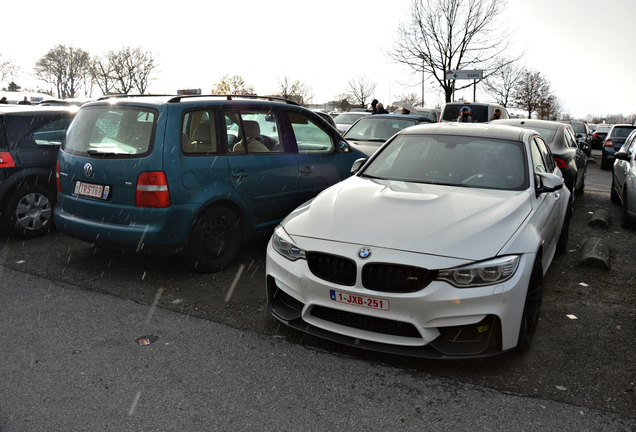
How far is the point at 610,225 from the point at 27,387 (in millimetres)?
8012

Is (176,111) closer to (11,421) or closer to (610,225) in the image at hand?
(11,421)

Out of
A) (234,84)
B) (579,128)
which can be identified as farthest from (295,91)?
(579,128)

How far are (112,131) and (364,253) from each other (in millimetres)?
3066

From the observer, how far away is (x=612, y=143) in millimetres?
18391

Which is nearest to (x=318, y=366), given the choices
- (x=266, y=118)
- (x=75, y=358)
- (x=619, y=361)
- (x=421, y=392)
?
(x=421, y=392)

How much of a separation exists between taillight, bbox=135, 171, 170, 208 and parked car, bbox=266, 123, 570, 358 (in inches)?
53.8

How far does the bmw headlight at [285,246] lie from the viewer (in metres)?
3.71

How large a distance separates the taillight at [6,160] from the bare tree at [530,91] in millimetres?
64560

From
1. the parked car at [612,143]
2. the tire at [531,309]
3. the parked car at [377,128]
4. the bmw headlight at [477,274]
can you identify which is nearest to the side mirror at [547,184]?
the tire at [531,309]

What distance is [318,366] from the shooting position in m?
3.52

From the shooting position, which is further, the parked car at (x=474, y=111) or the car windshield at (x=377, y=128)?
the parked car at (x=474, y=111)

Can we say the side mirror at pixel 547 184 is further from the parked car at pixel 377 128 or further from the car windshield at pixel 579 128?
the car windshield at pixel 579 128

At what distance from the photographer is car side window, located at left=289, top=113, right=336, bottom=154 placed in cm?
624

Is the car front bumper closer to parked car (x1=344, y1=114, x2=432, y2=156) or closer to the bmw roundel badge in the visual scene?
the bmw roundel badge
